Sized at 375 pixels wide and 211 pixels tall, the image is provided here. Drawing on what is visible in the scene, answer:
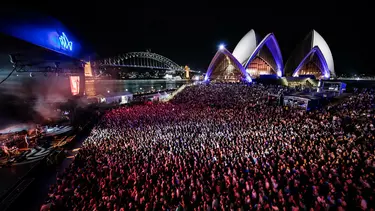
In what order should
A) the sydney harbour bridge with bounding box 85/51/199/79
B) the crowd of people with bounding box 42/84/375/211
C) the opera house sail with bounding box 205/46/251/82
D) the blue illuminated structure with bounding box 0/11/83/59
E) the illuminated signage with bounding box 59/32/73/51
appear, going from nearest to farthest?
the blue illuminated structure with bounding box 0/11/83/59
the crowd of people with bounding box 42/84/375/211
the illuminated signage with bounding box 59/32/73/51
the opera house sail with bounding box 205/46/251/82
the sydney harbour bridge with bounding box 85/51/199/79

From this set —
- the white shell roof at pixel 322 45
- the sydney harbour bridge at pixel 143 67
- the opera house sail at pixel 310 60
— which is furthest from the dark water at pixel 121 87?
the white shell roof at pixel 322 45

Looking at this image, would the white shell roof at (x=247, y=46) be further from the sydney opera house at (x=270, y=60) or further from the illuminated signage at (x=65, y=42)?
the illuminated signage at (x=65, y=42)

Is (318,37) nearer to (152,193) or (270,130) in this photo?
(270,130)

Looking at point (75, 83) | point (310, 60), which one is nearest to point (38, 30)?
point (75, 83)

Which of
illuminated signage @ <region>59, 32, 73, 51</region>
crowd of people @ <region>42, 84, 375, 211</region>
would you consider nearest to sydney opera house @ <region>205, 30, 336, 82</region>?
crowd of people @ <region>42, 84, 375, 211</region>

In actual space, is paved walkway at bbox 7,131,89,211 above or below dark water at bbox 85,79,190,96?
below

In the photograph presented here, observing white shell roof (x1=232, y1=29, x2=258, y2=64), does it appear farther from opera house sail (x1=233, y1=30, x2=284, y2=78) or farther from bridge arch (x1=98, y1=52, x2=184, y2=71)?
bridge arch (x1=98, y1=52, x2=184, y2=71)

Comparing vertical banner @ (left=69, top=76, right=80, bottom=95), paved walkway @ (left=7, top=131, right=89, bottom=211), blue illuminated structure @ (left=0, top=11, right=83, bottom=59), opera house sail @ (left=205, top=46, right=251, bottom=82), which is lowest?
paved walkway @ (left=7, top=131, right=89, bottom=211)
